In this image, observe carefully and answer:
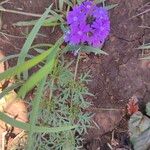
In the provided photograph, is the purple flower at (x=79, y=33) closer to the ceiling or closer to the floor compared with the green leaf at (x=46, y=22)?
closer to the floor

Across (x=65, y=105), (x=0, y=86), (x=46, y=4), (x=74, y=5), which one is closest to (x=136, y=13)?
(x=74, y=5)

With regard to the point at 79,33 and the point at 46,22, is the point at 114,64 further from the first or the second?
the point at 46,22

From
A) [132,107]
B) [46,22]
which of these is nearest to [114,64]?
[132,107]

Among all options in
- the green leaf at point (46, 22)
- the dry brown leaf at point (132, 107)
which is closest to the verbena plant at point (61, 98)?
the green leaf at point (46, 22)

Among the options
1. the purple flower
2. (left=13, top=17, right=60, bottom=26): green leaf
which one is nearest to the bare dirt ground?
(left=13, top=17, right=60, bottom=26): green leaf

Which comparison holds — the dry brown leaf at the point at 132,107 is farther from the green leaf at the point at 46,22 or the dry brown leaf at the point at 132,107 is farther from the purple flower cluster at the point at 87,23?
the green leaf at the point at 46,22

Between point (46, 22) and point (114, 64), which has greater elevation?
point (46, 22)
